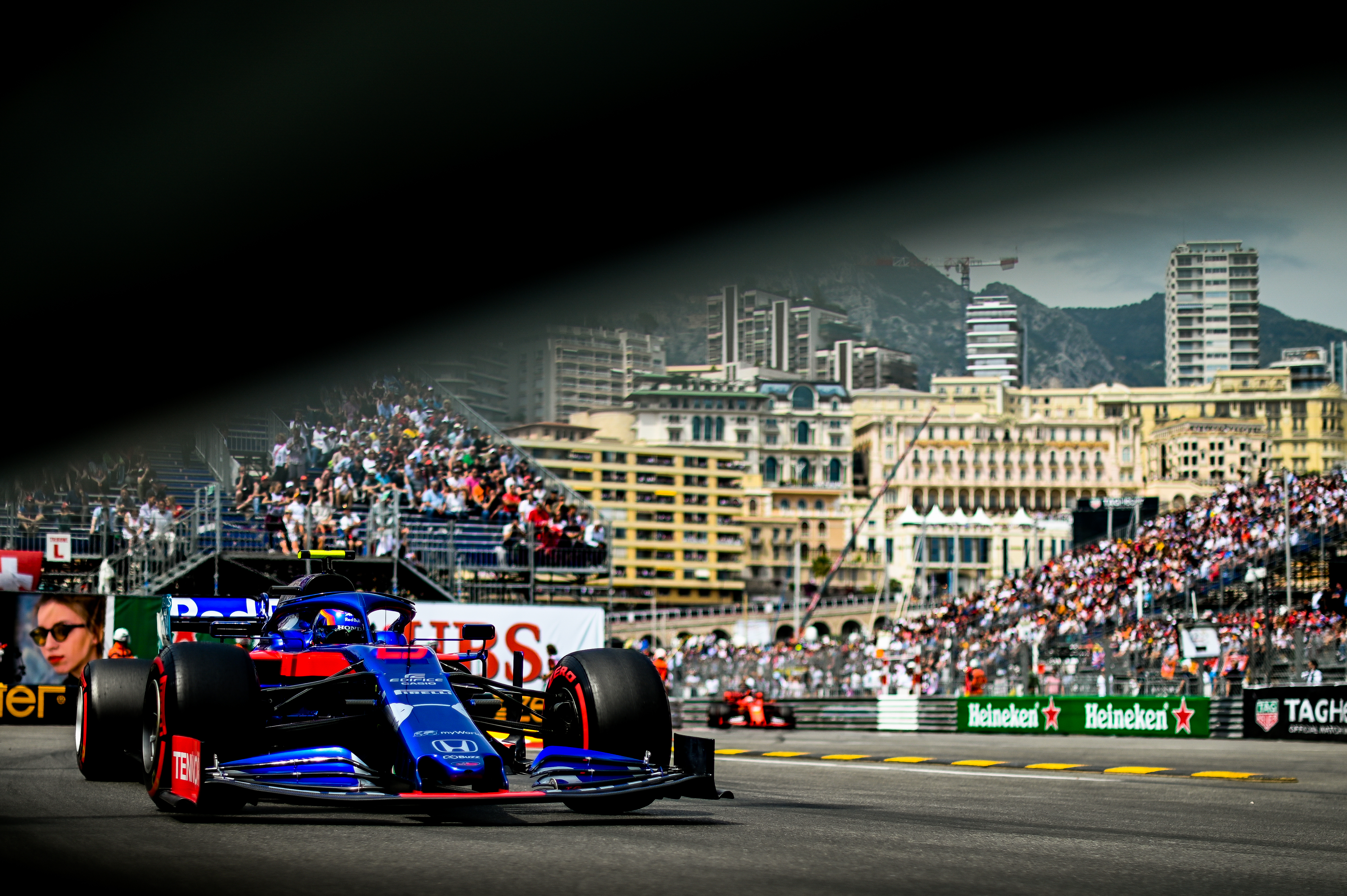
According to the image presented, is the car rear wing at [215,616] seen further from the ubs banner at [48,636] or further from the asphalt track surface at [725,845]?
the ubs banner at [48,636]

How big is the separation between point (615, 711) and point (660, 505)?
149678mm

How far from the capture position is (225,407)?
3378 centimetres

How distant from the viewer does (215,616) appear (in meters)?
9.46

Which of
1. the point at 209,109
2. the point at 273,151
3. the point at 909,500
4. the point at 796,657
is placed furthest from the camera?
the point at 909,500

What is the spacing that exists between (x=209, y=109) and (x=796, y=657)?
23.4 m

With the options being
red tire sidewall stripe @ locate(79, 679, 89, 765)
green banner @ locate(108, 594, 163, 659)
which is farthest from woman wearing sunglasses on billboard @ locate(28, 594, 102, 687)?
red tire sidewall stripe @ locate(79, 679, 89, 765)

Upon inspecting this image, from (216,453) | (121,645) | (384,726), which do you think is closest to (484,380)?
(216,453)

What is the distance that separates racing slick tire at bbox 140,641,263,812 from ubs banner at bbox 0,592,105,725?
18713 mm

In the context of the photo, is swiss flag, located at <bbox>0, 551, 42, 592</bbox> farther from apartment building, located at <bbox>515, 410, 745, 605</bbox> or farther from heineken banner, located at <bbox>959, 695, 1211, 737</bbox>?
apartment building, located at <bbox>515, 410, 745, 605</bbox>

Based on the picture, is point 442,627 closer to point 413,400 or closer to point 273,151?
point 273,151

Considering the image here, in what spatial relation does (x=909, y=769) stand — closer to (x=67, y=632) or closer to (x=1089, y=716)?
(x=1089, y=716)

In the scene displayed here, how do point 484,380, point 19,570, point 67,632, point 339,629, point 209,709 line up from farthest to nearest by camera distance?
point 484,380
point 19,570
point 67,632
point 339,629
point 209,709

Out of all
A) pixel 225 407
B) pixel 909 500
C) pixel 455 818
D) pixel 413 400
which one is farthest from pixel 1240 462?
pixel 455 818

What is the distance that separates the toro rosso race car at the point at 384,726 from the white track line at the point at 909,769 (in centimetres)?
557
